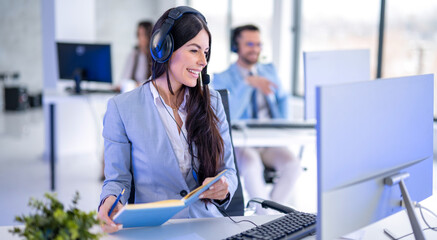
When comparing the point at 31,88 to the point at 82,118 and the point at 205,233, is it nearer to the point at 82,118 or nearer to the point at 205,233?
the point at 82,118

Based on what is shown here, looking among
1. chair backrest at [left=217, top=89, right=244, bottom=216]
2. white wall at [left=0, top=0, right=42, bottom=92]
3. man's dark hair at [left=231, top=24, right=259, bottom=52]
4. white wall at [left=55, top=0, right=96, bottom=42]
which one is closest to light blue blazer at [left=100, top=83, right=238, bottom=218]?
chair backrest at [left=217, top=89, right=244, bottom=216]

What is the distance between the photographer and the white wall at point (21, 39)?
7199mm

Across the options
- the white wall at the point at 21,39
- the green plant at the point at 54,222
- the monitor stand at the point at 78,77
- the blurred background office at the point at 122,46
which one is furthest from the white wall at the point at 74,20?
the green plant at the point at 54,222

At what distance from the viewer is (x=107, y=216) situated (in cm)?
134

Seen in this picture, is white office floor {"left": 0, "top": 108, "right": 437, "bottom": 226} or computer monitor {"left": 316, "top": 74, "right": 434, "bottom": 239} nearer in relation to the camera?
computer monitor {"left": 316, "top": 74, "right": 434, "bottom": 239}

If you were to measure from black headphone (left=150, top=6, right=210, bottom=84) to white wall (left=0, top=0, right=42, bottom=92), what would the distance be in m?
6.42

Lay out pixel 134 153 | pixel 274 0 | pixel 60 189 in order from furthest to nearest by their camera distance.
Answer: pixel 274 0
pixel 60 189
pixel 134 153

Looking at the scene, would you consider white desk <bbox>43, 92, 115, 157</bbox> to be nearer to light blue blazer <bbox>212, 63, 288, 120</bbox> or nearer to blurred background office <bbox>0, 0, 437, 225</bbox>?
blurred background office <bbox>0, 0, 437, 225</bbox>

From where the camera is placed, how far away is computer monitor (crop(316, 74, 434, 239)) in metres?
1.00

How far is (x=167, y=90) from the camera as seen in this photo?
65.9 inches

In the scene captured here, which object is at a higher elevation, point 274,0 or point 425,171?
point 274,0

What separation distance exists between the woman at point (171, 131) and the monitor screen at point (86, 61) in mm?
2315

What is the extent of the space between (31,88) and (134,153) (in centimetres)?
659

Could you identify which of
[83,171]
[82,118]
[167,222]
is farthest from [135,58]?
[167,222]
